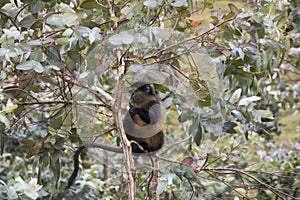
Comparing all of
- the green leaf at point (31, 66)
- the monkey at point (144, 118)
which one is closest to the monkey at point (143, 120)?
the monkey at point (144, 118)

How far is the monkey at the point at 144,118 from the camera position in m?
1.44

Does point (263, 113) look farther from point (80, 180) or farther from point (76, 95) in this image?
point (80, 180)

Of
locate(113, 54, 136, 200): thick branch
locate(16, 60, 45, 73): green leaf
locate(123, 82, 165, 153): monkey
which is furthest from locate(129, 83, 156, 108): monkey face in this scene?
locate(16, 60, 45, 73): green leaf

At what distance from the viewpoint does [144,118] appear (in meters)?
1.44

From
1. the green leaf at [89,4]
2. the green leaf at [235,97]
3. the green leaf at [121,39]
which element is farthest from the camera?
the green leaf at [235,97]

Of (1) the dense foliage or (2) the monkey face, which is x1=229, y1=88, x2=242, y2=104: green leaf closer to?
(1) the dense foliage

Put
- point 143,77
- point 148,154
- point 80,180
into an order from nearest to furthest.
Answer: point 143,77 → point 148,154 → point 80,180

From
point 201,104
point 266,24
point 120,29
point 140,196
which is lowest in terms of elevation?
point 140,196

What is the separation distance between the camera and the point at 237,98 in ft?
4.67

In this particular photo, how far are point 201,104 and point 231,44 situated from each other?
175 mm

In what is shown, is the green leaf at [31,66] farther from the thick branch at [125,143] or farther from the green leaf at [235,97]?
the green leaf at [235,97]

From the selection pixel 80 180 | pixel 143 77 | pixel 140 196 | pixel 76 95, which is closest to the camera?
pixel 143 77

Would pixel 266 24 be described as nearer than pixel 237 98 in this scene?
Yes

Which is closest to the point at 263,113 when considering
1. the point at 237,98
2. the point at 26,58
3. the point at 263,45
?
the point at 237,98
